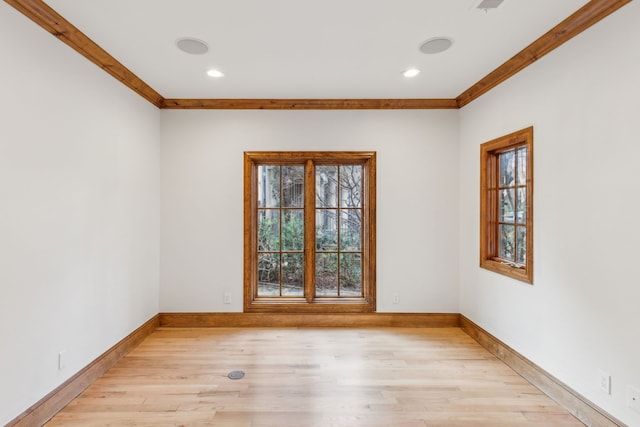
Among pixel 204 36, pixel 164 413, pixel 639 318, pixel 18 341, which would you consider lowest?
pixel 164 413

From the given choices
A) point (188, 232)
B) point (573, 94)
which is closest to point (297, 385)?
point (188, 232)

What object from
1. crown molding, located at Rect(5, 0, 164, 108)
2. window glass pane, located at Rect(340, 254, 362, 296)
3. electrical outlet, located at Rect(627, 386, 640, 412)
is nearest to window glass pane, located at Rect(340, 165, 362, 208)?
window glass pane, located at Rect(340, 254, 362, 296)

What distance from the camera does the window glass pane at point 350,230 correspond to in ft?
12.7

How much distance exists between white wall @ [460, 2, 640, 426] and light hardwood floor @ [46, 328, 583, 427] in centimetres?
44

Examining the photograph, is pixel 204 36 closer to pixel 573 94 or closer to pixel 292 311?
pixel 573 94

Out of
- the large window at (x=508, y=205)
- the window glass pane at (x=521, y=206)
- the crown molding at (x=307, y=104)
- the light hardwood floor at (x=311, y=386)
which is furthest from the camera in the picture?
the crown molding at (x=307, y=104)

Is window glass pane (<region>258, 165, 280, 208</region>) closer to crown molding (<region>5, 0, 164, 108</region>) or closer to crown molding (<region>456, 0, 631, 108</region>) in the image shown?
crown molding (<region>5, 0, 164, 108</region>)

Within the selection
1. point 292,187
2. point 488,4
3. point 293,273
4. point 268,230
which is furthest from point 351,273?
point 488,4

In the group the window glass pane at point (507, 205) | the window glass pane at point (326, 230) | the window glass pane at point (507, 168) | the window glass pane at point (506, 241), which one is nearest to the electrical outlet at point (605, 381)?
the window glass pane at point (506, 241)

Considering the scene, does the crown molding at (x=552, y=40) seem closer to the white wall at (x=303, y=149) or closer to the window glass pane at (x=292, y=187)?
the white wall at (x=303, y=149)

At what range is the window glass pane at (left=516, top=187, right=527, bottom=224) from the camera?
8.95ft

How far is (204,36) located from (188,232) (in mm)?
2123

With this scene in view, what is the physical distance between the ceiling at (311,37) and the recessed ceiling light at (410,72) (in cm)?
6

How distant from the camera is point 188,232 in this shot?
3.69 m
